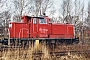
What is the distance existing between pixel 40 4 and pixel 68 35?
1961 cm

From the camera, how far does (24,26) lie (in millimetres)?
17594

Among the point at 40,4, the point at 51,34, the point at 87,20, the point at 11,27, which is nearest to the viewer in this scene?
the point at 11,27

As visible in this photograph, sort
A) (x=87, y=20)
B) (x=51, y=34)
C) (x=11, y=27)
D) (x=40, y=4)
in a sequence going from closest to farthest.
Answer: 1. (x=11, y=27)
2. (x=51, y=34)
3. (x=40, y=4)
4. (x=87, y=20)

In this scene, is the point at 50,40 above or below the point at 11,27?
below

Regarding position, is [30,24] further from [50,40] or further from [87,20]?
[87,20]

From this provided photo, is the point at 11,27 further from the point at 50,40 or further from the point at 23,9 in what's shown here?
the point at 23,9

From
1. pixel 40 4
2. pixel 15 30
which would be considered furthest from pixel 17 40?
pixel 40 4

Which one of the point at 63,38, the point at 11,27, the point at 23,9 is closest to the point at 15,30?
the point at 11,27

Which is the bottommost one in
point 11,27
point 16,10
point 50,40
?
point 50,40

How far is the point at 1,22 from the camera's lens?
34.4 metres

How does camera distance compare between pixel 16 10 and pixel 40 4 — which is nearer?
pixel 16 10

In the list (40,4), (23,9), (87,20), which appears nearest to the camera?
(23,9)

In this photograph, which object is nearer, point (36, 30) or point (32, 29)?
point (32, 29)

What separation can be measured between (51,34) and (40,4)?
2026 centimetres
